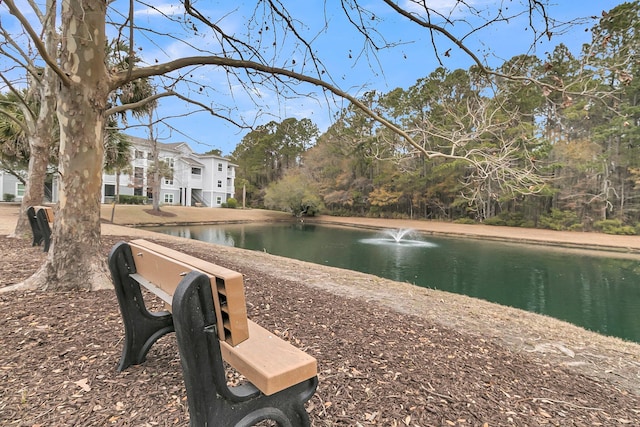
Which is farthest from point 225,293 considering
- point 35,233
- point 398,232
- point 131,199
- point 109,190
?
point 109,190

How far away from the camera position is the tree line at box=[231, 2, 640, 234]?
3.27 meters

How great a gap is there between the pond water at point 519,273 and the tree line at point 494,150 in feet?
7.35

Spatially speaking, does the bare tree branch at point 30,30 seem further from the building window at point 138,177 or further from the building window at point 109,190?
the building window at point 109,190

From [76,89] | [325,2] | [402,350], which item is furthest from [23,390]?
[325,2]

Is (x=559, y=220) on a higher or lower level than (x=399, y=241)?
higher

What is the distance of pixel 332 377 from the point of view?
6.75 ft

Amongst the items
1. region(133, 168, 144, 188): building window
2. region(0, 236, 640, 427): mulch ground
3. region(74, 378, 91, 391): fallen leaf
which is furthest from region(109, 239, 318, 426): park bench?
region(133, 168, 144, 188): building window

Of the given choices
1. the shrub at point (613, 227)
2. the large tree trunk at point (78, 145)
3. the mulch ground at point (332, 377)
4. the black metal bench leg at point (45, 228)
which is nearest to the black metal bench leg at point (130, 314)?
the mulch ground at point (332, 377)

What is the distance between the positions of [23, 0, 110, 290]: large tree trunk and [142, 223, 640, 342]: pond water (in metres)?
8.04

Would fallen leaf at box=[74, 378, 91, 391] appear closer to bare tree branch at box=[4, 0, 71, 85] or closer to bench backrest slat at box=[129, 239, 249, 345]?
bench backrest slat at box=[129, 239, 249, 345]

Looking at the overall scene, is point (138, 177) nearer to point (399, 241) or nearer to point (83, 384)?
point (399, 241)

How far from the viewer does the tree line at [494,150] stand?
10.7ft

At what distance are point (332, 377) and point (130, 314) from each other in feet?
4.07

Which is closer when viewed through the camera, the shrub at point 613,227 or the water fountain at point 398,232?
the shrub at point 613,227
